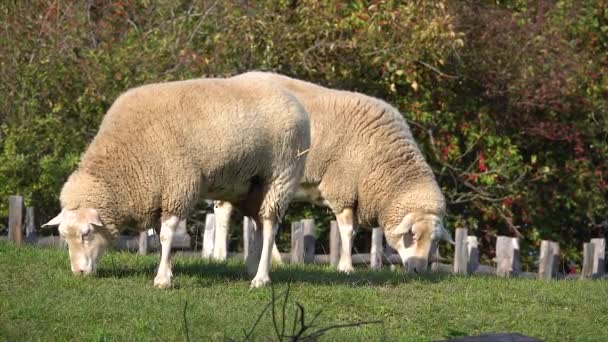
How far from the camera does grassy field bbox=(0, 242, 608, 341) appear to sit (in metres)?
7.92

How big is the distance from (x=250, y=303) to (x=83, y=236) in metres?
1.52

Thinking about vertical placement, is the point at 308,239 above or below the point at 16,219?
below

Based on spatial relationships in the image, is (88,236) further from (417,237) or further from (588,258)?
(588,258)

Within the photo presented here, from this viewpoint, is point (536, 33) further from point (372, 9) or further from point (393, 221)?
point (393, 221)

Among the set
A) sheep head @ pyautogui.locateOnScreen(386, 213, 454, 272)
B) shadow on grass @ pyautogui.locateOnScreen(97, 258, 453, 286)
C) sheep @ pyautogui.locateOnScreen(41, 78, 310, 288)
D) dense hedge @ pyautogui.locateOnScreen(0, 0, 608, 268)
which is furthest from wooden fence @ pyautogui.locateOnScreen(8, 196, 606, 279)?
sheep @ pyautogui.locateOnScreen(41, 78, 310, 288)

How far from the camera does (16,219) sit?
12977mm

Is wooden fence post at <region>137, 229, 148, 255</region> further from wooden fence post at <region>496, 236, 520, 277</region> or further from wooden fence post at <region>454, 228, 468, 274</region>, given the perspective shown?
wooden fence post at <region>496, 236, 520, 277</region>

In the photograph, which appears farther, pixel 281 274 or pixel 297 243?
pixel 297 243

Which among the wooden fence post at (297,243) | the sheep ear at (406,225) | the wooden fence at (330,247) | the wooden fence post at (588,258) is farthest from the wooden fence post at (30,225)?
the wooden fence post at (588,258)

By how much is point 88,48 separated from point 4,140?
5.88 ft

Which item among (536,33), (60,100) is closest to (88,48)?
(60,100)

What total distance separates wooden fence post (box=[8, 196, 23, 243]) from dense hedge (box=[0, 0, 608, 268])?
3.09 ft

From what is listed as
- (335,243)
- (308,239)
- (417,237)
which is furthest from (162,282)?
(335,243)

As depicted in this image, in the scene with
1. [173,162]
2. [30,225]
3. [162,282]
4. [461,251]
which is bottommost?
[162,282]
